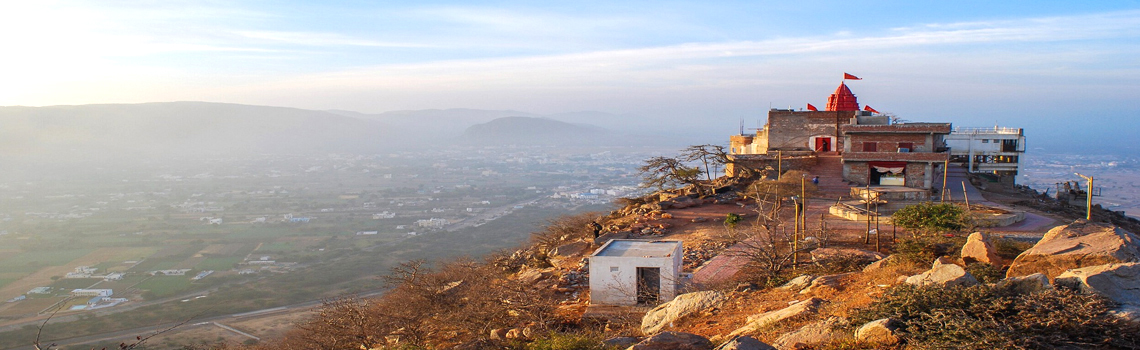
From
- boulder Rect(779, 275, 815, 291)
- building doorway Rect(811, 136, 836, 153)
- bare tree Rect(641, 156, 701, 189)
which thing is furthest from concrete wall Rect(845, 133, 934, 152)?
boulder Rect(779, 275, 815, 291)

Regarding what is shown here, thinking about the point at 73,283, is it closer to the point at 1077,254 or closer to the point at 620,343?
the point at 620,343

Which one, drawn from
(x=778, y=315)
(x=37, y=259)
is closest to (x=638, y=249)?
(x=778, y=315)

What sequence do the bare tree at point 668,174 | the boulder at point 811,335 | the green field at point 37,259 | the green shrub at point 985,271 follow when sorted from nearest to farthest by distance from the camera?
1. the boulder at point 811,335
2. the green shrub at point 985,271
3. the bare tree at point 668,174
4. the green field at point 37,259

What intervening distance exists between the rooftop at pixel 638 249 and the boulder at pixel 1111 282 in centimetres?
579

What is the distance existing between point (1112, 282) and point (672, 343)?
4.23 m

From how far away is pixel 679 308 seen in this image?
9.29m

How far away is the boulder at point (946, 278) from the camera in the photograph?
668cm

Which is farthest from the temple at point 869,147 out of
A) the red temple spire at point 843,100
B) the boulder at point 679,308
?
the boulder at point 679,308

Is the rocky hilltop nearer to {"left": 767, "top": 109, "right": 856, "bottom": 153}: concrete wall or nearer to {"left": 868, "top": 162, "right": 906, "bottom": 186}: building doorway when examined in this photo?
{"left": 868, "top": 162, "right": 906, "bottom": 186}: building doorway

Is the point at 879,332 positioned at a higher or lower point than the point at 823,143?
lower

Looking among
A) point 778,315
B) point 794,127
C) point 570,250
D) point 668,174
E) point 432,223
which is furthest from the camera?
point 432,223

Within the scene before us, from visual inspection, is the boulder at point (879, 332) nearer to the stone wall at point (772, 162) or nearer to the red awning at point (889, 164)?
the stone wall at point (772, 162)

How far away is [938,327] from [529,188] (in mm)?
73558

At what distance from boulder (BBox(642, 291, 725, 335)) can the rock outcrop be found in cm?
418
